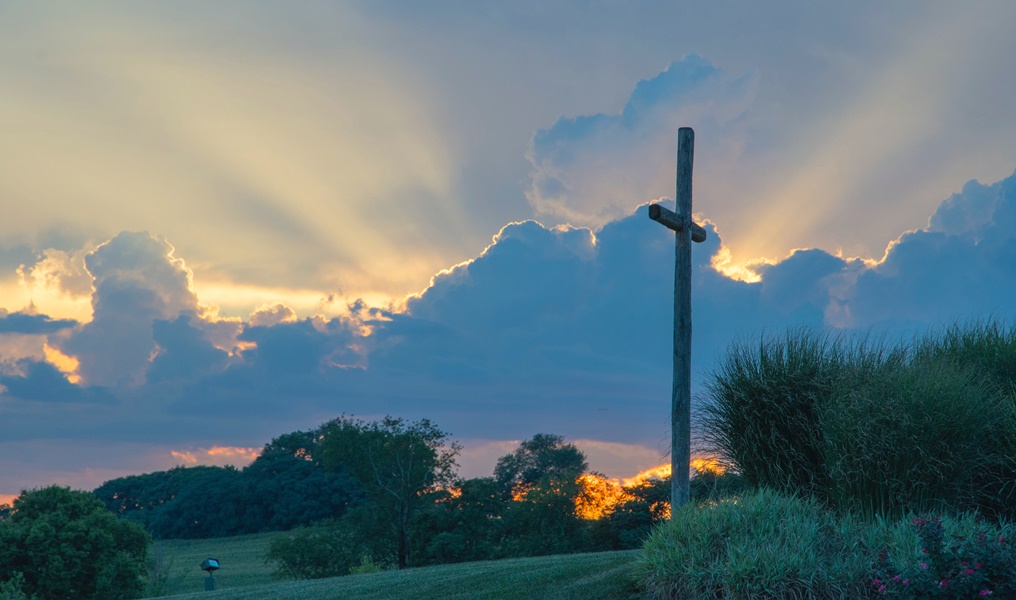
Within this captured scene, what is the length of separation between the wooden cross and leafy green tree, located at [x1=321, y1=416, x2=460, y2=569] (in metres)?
19.4

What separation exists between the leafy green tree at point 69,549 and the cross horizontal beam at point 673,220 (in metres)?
23.0

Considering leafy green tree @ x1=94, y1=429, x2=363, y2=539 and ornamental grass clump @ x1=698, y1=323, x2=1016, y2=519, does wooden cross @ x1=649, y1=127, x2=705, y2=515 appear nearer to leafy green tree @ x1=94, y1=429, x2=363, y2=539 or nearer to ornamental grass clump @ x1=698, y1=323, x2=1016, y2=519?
ornamental grass clump @ x1=698, y1=323, x2=1016, y2=519

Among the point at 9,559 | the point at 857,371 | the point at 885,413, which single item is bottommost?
the point at 9,559

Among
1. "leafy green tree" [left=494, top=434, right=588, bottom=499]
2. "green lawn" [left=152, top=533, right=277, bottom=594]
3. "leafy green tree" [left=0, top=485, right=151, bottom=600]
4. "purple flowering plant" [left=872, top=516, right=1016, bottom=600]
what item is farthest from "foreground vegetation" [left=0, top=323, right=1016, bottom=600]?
"leafy green tree" [left=494, top=434, right=588, bottom=499]

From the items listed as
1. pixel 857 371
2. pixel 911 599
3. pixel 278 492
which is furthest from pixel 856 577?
pixel 278 492

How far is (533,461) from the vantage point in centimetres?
5219

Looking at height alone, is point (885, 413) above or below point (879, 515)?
above

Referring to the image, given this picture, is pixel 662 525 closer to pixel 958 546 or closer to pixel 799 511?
pixel 799 511

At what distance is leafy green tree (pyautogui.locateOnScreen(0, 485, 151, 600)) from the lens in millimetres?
27688

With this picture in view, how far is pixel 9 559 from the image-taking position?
27.6 m

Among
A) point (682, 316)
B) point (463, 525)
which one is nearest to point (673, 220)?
point (682, 316)

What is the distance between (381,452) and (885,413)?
22792 millimetres

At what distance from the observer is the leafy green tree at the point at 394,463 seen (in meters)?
31.9

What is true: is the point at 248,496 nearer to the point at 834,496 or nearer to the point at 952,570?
the point at 834,496
